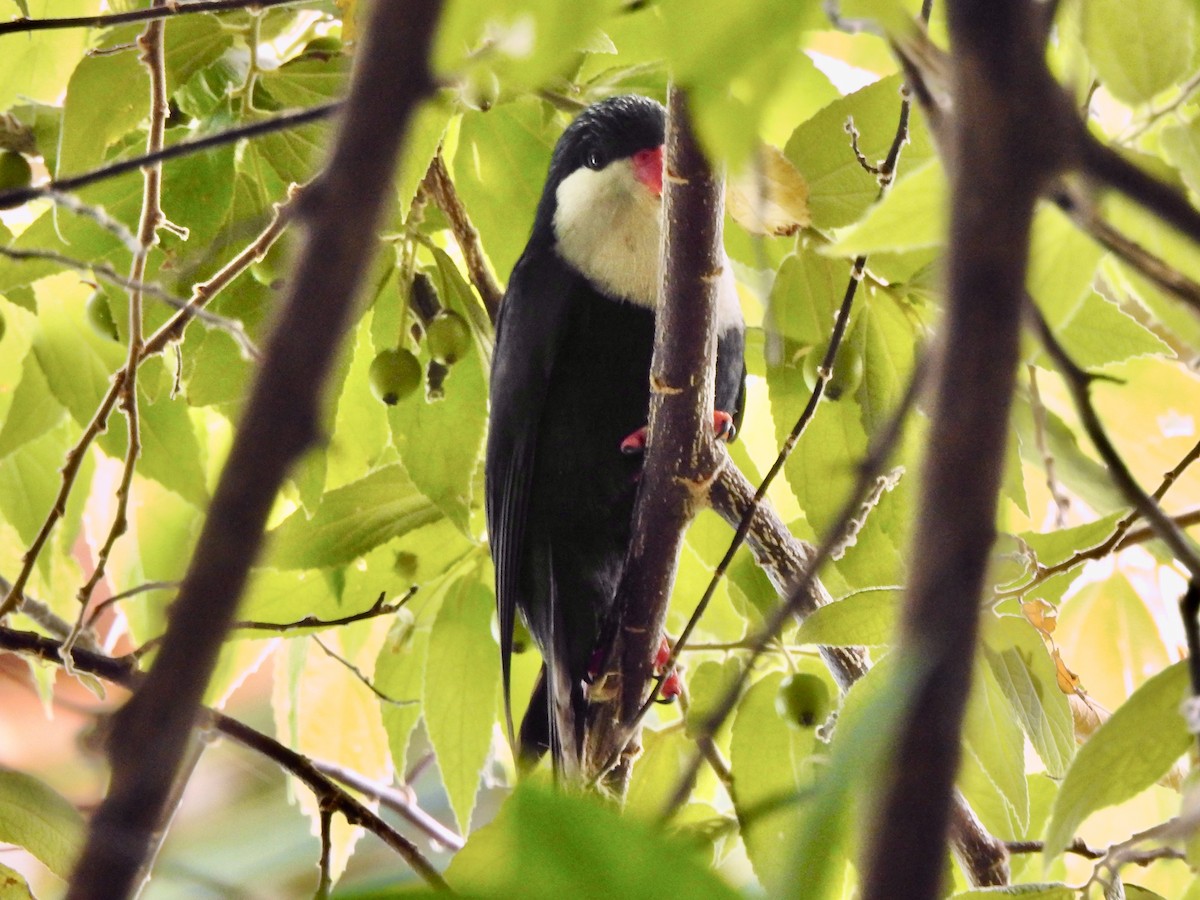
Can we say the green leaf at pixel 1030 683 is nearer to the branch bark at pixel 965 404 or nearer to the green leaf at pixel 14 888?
the branch bark at pixel 965 404

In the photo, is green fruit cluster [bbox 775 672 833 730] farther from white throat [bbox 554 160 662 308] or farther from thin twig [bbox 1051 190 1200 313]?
thin twig [bbox 1051 190 1200 313]

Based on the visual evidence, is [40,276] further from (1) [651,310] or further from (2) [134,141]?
(1) [651,310]

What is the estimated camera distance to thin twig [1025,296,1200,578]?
416 millimetres

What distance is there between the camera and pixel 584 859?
287mm

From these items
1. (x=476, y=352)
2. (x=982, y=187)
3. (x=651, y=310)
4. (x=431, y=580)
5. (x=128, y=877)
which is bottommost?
(x=128, y=877)

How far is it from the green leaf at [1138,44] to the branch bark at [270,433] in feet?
1.36

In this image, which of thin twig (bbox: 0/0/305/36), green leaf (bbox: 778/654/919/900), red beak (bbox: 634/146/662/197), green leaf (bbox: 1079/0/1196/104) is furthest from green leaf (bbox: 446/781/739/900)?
red beak (bbox: 634/146/662/197)

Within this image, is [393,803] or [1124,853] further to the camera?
[393,803]

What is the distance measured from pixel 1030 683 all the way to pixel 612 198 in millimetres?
1132

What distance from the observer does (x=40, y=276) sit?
124 cm

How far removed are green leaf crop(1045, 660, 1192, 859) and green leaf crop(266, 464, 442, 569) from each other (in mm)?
902

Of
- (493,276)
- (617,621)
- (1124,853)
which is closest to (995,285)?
(1124,853)

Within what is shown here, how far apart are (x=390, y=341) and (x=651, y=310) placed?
1.58ft

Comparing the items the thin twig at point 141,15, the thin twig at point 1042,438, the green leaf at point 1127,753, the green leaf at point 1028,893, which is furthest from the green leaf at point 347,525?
the green leaf at point 1127,753
